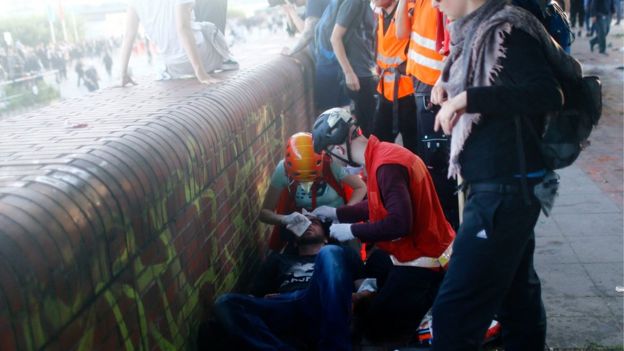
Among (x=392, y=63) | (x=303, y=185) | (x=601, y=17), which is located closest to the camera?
(x=303, y=185)

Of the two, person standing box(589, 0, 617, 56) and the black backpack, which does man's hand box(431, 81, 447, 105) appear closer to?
the black backpack

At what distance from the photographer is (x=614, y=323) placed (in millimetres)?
3412

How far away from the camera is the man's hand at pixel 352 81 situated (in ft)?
17.9

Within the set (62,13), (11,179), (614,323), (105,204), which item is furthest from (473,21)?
(62,13)

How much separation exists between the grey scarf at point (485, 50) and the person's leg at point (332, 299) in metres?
0.88

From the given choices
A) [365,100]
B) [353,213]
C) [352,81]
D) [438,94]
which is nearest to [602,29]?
[365,100]

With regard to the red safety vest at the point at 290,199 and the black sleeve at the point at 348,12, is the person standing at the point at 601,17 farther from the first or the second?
the red safety vest at the point at 290,199

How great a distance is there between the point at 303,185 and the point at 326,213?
12.4 inches

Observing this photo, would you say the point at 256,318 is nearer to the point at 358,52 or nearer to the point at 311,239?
the point at 311,239

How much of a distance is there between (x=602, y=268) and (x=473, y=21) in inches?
95.3

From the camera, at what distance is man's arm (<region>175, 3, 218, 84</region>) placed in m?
4.26

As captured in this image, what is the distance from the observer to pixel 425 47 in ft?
13.0

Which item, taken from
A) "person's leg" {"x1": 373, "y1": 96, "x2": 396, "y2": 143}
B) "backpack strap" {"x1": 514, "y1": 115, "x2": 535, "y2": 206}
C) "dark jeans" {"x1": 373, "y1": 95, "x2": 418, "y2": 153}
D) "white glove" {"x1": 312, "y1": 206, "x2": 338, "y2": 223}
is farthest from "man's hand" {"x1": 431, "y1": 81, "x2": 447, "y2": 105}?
"person's leg" {"x1": 373, "y1": 96, "x2": 396, "y2": 143}

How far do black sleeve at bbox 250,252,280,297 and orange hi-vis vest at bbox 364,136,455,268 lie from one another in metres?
0.63
